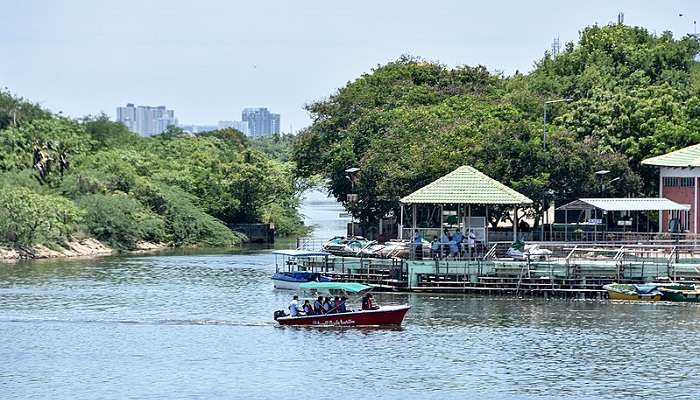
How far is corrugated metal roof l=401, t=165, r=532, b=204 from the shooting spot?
80000 mm

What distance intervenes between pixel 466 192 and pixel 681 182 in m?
15.3

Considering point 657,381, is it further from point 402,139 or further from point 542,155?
point 402,139

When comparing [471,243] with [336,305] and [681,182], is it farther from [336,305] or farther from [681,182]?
[681,182]

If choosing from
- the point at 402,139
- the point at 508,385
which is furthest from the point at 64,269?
the point at 508,385

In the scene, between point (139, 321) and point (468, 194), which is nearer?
point (139, 321)

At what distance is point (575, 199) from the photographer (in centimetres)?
9281

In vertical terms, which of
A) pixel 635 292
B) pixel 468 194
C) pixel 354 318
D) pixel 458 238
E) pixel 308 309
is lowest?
pixel 354 318

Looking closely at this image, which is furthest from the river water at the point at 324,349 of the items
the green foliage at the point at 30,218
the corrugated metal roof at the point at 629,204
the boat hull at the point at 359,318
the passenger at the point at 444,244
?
the green foliage at the point at 30,218

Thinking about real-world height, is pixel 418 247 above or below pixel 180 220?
below

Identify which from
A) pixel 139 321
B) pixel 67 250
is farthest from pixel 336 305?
pixel 67 250

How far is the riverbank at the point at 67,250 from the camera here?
332ft

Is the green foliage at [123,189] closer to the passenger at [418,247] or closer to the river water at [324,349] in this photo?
the river water at [324,349]

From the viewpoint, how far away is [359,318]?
6556 cm

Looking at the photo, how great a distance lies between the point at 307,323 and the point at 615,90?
158ft
